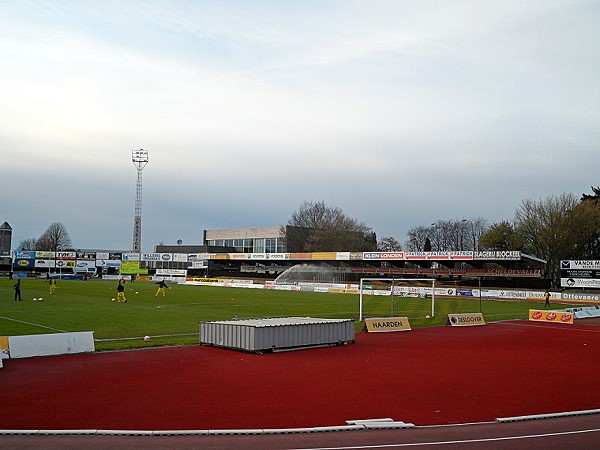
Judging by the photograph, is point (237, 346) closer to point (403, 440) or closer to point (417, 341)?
point (417, 341)

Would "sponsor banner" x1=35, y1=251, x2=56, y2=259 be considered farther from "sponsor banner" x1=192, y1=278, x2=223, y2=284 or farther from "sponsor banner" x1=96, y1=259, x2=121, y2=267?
"sponsor banner" x1=192, y1=278, x2=223, y2=284

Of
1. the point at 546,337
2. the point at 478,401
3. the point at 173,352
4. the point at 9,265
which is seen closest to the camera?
the point at 478,401

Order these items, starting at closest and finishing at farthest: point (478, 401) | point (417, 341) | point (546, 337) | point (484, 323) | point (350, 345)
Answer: point (478, 401), point (350, 345), point (417, 341), point (546, 337), point (484, 323)

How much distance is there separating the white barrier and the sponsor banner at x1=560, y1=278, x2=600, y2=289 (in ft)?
197

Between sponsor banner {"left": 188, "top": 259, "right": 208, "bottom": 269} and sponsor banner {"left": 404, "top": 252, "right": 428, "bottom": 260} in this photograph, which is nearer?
sponsor banner {"left": 404, "top": 252, "right": 428, "bottom": 260}

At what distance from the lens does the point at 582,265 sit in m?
69.7

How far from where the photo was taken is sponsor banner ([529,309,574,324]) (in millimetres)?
40906

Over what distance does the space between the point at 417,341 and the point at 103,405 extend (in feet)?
61.6

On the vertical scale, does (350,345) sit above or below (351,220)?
below

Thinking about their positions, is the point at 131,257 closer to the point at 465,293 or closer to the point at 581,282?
the point at 465,293

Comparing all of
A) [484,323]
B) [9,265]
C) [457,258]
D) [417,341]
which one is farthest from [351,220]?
[417,341]

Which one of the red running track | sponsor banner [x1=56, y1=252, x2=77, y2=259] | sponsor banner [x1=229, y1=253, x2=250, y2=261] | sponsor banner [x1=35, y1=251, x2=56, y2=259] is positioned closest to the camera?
the red running track

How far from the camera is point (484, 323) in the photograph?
39.9 meters

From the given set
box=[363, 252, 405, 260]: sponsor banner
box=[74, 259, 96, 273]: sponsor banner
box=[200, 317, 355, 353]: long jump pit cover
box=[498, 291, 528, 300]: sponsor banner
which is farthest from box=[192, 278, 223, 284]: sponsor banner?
box=[200, 317, 355, 353]: long jump pit cover
